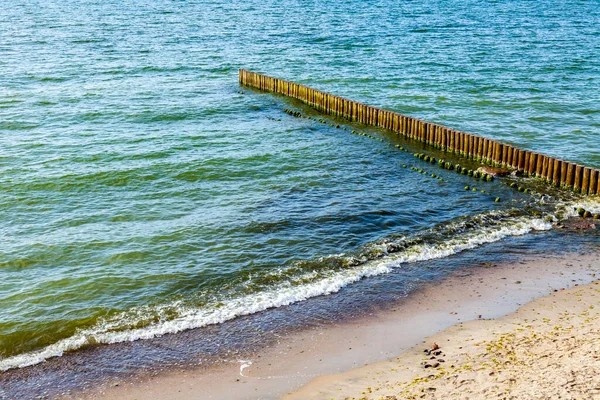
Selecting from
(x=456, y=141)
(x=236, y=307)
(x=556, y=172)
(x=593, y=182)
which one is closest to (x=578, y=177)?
(x=593, y=182)

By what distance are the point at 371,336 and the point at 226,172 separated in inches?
665

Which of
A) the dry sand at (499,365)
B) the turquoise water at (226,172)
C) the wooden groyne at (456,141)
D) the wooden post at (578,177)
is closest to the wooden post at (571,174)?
the wooden groyne at (456,141)

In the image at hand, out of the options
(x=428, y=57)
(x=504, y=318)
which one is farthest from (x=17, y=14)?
(x=504, y=318)

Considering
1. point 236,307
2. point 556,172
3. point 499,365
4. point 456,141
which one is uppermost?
point 456,141

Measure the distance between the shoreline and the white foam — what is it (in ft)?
6.67

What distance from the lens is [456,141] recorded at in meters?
36.8

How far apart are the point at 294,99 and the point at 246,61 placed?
1445 centimetres

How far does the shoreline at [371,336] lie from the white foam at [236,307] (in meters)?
2.03

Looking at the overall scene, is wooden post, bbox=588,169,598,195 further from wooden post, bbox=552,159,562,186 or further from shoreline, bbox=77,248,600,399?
shoreline, bbox=77,248,600,399

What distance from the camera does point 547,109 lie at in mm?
44562

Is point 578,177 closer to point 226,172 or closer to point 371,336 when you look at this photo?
point 371,336

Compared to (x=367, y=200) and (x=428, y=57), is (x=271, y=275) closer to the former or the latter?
(x=367, y=200)

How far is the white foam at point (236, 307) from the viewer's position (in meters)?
19.9

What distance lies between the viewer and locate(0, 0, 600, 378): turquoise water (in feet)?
75.2
